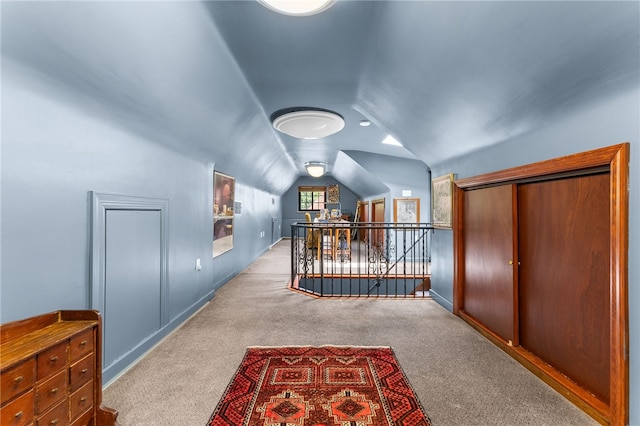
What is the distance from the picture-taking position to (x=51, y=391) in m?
1.33

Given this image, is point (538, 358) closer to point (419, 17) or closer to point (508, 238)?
point (508, 238)

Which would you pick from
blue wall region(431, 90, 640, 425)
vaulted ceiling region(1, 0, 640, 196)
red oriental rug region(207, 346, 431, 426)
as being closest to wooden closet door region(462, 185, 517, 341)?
blue wall region(431, 90, 640, 425)

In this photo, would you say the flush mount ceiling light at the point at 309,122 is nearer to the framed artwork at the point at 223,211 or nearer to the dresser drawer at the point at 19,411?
the framed artwork at the point at 223,211

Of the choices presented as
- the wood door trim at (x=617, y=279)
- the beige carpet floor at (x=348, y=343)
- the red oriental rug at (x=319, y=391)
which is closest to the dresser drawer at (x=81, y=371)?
the beige carpet floor at (x=348, y=343)

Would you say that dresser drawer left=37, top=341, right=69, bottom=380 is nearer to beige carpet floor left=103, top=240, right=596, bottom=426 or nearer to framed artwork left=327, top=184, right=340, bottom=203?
beige carpet floor left=103, top=240, right=596, bottom=426

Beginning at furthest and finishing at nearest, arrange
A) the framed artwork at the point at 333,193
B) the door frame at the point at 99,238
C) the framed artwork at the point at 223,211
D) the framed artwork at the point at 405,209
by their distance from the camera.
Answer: the framed artwork at the point at 333,193
the framed artwork at the point at 405,209
the framed artwork at the point at 223,211
the door frame at the point at 99,238

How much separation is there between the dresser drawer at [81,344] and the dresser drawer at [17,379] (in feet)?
0.61

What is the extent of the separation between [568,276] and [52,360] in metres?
3.03

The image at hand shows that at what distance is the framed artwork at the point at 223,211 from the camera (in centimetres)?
445

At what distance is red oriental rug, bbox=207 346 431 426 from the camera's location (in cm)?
171

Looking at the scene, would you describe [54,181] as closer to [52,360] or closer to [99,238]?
[99,238]

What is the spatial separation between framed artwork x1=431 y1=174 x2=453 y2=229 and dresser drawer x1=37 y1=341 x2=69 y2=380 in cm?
356

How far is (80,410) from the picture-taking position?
150 centimetres

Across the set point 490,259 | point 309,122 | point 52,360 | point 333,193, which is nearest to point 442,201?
point 490,259
